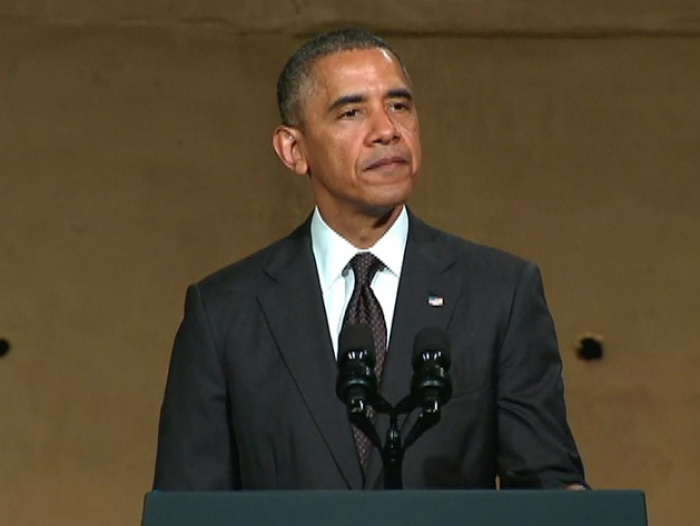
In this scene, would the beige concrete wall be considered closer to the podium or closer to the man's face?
the man's face

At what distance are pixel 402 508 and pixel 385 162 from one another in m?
0.84

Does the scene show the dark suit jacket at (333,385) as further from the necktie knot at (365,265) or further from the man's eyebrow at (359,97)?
the man's eyebrow at (359,97)

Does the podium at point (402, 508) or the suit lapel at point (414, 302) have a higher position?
the suit lapel at point (414, 302)

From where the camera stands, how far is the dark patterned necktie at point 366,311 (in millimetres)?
2762

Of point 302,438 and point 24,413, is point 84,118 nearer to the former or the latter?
point 24,413

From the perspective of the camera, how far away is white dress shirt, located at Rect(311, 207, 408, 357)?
289 cm

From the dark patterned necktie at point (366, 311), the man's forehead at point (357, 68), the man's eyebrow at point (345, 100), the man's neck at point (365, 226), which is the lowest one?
the dark patterned necktie at point (366, 311)

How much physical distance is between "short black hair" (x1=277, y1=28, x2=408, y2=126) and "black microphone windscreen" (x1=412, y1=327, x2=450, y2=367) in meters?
0.72

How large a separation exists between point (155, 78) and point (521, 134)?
96 centimetres

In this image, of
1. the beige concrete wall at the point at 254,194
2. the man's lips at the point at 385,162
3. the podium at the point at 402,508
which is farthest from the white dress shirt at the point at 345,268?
the beige concrete wall at the point at 254,194

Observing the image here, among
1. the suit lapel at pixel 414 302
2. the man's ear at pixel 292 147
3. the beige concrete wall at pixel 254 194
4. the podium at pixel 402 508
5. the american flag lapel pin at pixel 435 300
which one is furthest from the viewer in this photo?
the beige concrete wall at pixel 254 194

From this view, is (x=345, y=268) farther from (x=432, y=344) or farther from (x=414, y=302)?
(x=432, y=344)

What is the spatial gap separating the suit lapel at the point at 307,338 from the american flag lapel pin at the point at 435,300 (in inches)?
7.0

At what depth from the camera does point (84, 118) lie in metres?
4.49
